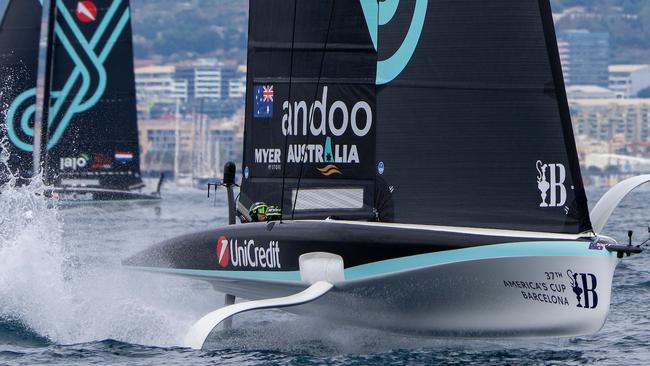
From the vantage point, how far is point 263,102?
1202 cm

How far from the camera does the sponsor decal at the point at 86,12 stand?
104 ft

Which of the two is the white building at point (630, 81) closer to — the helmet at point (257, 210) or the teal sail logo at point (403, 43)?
the helmet at point (257, 210)

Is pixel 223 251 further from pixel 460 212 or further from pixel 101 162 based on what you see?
pixel 101 162

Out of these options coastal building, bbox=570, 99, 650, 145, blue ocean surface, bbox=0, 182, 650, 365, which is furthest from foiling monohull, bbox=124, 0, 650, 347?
coastal building, bbox=570, 99, 650, 145

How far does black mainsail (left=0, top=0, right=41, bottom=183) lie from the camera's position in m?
29.7

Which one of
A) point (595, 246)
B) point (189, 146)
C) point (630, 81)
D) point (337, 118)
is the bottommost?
point (189, 146)

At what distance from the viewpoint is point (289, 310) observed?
10.7 metres

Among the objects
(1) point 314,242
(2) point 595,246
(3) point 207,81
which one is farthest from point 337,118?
(3) point 207,81

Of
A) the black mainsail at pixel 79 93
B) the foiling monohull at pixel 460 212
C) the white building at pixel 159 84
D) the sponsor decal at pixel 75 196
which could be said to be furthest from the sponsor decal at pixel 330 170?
the white building at pixel 159 84

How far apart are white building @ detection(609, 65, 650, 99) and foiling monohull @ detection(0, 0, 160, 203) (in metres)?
129

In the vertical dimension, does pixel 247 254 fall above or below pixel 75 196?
above

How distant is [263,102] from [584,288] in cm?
362

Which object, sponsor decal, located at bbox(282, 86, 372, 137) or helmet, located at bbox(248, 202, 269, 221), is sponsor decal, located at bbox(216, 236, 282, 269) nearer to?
helmet, located at bbox(248, 202, 269, 221)

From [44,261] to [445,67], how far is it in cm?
400
